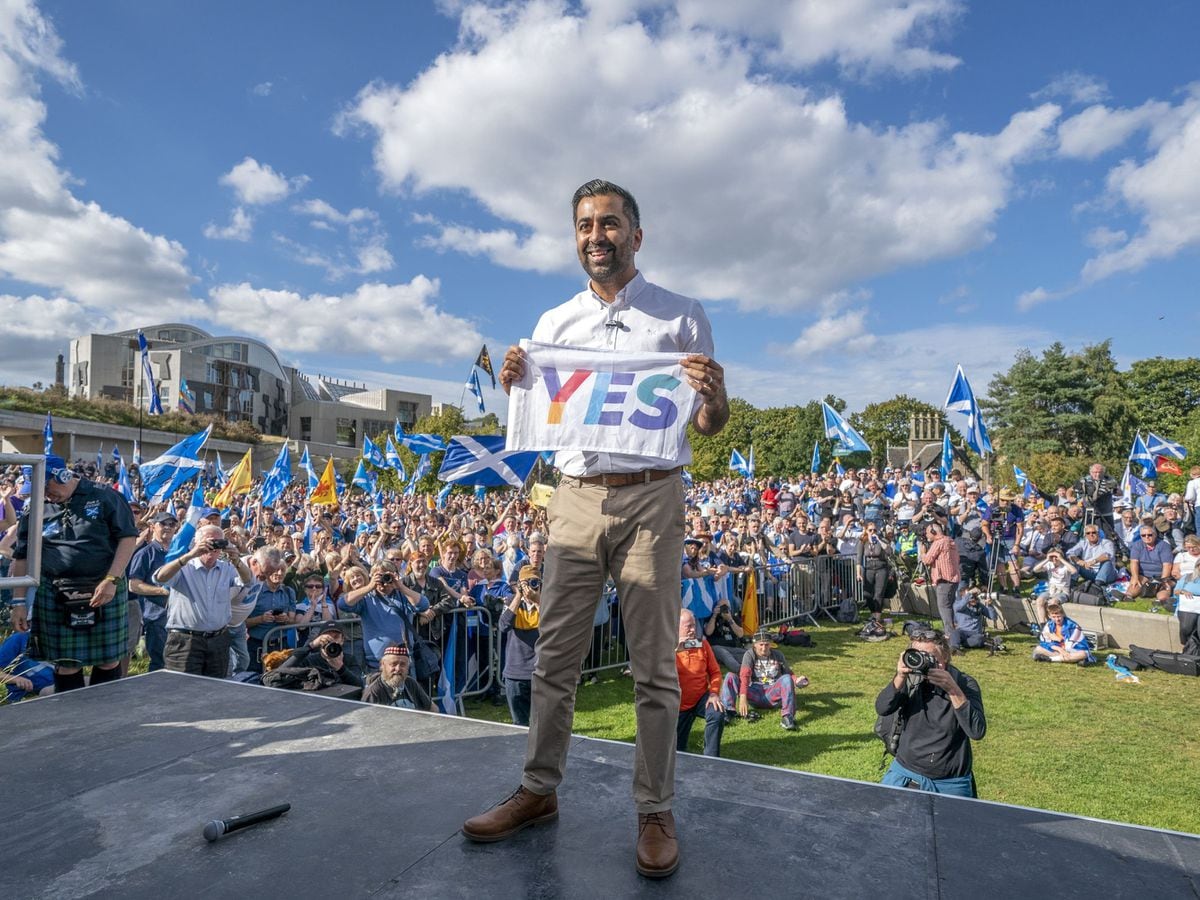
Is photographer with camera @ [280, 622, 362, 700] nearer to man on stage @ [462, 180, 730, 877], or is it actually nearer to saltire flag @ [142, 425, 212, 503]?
man on stage @ [462, 180, 730, 877]

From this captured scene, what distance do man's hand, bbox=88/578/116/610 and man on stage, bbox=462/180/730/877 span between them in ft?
Answer: 13.4

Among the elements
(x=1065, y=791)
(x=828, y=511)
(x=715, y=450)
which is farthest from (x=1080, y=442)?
(x=1065, y=791)

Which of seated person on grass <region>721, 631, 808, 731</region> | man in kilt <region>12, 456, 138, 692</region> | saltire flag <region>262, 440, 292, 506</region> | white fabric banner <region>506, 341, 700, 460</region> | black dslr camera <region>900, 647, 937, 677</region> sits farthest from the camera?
saltire flag <region>262, 440, 292, 506</region>

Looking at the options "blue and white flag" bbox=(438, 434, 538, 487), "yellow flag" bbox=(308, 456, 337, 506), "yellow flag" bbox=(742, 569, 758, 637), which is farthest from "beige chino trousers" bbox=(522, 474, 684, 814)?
"yellow flag" bbox=(308, 456, 337, 506)

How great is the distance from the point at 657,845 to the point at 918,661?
3.76 metres

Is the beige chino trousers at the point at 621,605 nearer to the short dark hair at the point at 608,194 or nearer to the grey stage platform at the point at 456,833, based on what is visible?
the grey stage platform at the point at 456,833

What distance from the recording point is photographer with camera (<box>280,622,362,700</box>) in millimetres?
6734

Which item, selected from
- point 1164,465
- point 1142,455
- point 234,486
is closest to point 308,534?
point 234,486

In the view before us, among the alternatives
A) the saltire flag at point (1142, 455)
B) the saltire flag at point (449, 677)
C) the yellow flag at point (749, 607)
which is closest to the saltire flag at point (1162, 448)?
the saltire flag at point (1142, 455)

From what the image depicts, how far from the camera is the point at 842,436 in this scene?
19984 mm

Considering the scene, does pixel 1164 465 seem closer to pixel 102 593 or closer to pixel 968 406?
pixel 968 406

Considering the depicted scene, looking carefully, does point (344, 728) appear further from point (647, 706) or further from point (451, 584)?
point (451, 584)

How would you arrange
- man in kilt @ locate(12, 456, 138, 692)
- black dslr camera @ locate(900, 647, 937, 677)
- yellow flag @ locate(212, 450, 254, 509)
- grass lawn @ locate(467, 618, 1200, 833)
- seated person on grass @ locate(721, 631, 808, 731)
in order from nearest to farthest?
man in kilt @ locate(12, 456, 138, 692) → black dslr camera @ locate(900, 647, 937, 677) → grass lawn @ locate(467, 618, 1200, 833) → seated person on grass @ locate(721, 631, 808, 731) → yellow flag @ locate(212, 450, 254, 509)

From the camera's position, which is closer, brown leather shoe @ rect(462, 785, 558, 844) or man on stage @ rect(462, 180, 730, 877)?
brown leather shoe @ rect(462, 785, 558, 844)
